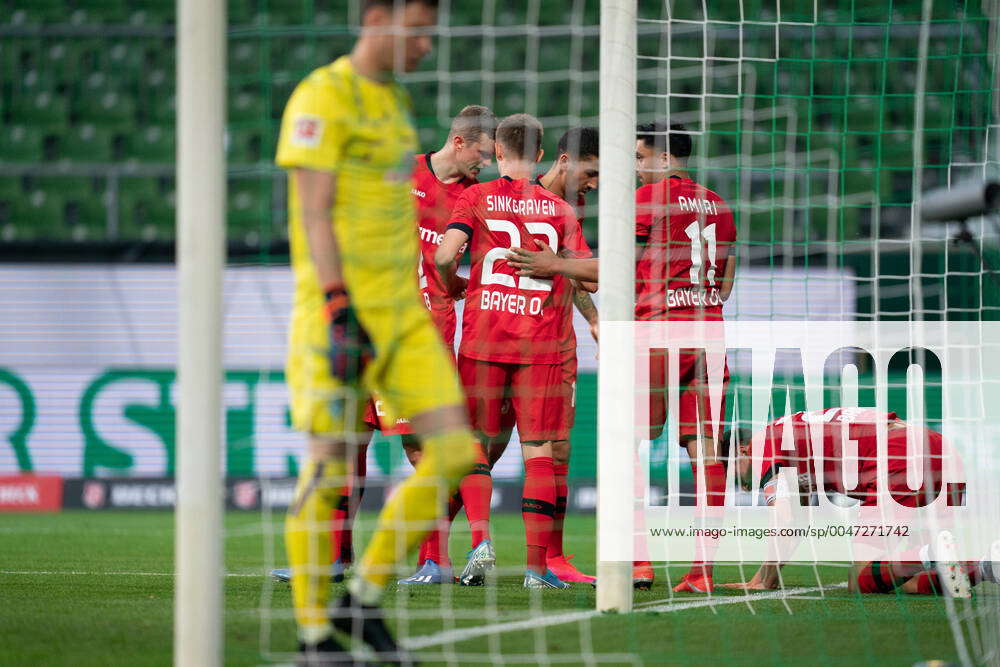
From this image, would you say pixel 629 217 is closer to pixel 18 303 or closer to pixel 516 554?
pixel 516 554

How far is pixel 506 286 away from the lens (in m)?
5.98

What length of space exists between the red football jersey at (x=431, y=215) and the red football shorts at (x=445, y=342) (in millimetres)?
18

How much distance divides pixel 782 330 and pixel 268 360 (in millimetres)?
5742

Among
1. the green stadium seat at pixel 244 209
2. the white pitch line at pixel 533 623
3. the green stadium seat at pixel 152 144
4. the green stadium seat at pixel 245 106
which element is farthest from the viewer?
the green stadium seat at pixel 245 106

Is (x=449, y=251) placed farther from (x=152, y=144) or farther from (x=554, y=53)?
(x=152, y=144)

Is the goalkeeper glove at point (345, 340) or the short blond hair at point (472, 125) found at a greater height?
the short blond hair at point (472, 125)

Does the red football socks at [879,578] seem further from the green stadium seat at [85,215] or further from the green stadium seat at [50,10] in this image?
the green stadium seat at [50,10]

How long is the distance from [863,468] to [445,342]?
2.06 m

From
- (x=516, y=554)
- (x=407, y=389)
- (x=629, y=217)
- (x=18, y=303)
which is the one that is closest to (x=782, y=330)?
(x=516, y=554)

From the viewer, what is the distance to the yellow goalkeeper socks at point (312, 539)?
138 inches

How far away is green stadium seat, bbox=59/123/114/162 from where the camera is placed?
591 inches

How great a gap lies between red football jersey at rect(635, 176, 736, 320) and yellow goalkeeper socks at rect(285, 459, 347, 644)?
2.38 meters

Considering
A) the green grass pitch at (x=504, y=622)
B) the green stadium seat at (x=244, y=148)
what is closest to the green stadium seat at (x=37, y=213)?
the green stadium seat at (x=244, y=148)

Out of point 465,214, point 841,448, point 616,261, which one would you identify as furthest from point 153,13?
point 616,261
